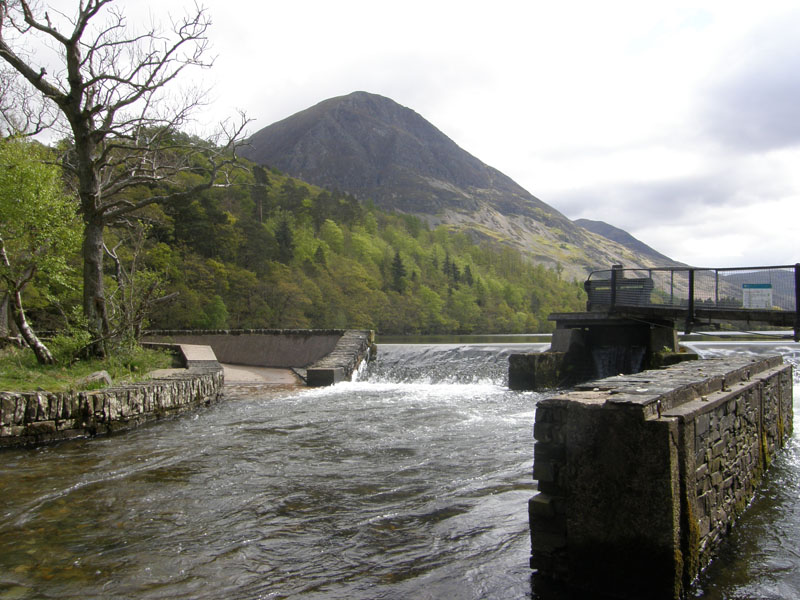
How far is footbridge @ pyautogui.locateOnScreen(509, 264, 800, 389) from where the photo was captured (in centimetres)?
1225

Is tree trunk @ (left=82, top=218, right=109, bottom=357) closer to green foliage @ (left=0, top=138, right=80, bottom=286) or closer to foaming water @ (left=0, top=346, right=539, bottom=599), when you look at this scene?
green foliage @ (left=0, top=138, right=80, bottom=286)

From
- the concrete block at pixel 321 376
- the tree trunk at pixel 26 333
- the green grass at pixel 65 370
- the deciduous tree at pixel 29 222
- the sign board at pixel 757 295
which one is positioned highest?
the deciduous tree at pixel 29 222

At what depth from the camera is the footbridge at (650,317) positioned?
12250mm

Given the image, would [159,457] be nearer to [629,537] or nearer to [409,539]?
Result: [409,539]

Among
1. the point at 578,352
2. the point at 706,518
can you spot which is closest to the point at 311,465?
the point at 706,518

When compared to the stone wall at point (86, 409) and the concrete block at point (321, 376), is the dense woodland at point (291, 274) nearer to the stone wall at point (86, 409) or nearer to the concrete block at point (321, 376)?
the stone wall at point (86, 409)

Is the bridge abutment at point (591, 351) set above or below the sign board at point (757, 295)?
below

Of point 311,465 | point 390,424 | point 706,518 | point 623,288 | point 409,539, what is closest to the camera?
point 706,518

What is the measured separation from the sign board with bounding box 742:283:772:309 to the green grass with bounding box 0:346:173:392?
12629mm

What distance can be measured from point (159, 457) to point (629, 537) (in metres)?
6.15

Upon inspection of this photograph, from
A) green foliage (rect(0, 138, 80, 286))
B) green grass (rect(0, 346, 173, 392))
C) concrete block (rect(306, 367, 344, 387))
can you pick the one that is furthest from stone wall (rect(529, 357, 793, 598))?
concrete block (rect(306, 367, 344, 387))

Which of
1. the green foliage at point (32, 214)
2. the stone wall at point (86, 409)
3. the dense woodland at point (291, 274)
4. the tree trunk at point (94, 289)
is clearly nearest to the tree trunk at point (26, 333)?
the green foliage at point (32, 214)

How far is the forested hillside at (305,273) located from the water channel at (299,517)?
7.36 metres

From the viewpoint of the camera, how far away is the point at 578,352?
16.5 m
